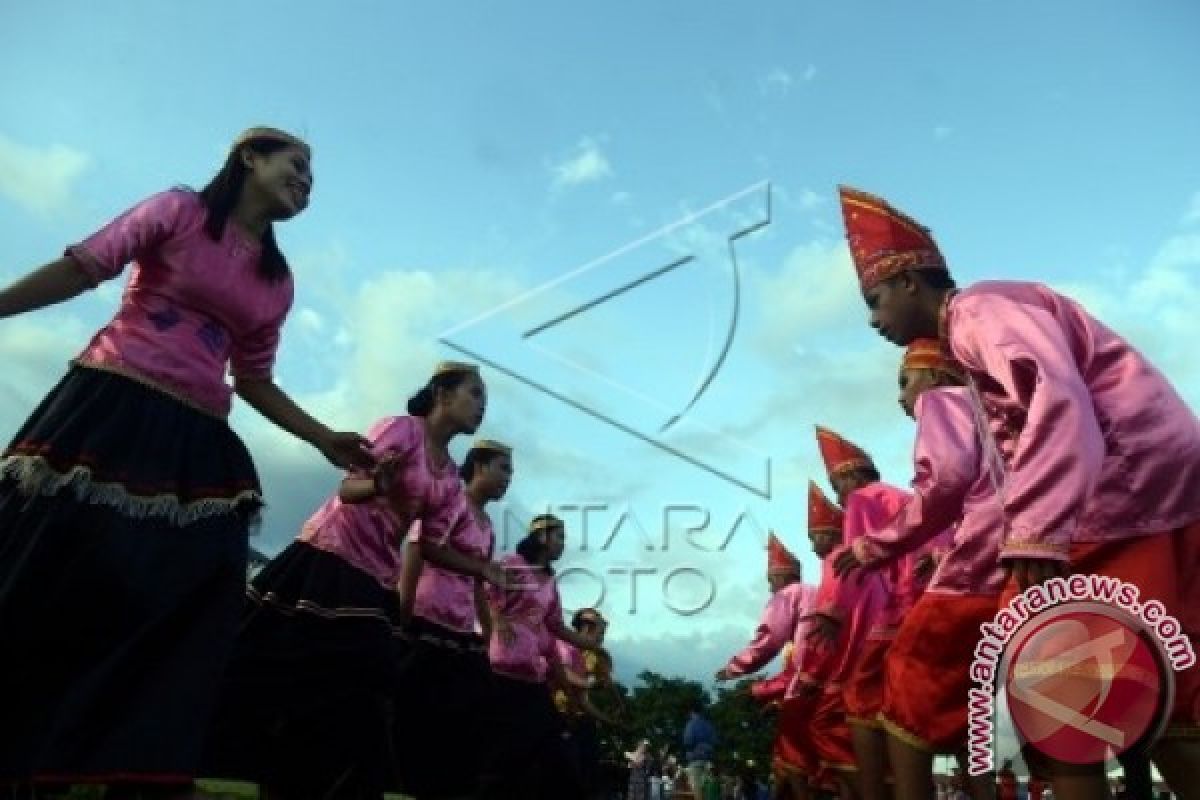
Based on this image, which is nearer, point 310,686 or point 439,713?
point 310,686

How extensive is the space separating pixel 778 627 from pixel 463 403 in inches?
227

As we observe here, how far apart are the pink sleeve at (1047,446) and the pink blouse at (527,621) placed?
5.69m

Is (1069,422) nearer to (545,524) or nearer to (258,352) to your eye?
(258,352)

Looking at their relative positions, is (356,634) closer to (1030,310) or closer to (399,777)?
(399,777)

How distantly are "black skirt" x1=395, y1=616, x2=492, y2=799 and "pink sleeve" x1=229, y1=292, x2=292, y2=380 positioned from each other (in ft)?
10.7

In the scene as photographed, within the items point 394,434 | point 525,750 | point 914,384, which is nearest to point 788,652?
point 525,750

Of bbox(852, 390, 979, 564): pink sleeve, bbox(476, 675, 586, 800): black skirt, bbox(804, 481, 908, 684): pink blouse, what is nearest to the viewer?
bbox(852, 390, 979, 564): pink sleeve

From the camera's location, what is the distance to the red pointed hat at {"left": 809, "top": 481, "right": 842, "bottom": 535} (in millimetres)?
10273

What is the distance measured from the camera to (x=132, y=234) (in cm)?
345

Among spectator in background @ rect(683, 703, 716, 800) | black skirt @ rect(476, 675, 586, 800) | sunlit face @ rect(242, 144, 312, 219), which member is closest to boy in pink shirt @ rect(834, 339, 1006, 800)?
sunlit face @ rect(242, 144, 312, 219)

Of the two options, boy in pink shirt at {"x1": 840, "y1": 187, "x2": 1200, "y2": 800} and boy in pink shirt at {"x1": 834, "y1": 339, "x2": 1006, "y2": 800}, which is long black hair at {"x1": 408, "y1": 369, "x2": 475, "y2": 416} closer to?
boy in pink shirt at {"x1": 834, "y1": 339, "x2": 1006, "y2": 800}

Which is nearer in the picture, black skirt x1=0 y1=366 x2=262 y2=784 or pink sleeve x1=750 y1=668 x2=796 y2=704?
black skirt x1=0 y1=366 x2=262 y2=784

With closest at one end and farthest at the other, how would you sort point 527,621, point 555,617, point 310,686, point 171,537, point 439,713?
point 171,537 < point 310,686 < point 439,713 < point 527,621 < point 555,617

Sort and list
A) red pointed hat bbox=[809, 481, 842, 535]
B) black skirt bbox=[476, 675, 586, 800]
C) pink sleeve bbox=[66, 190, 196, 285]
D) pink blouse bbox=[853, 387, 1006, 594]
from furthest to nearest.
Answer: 1. red pointed hat bbox=[809, 481, 842, 535]
2. black skirt bbox=[476, 675, 586, 800]
3. pink blouse bbox=[853, 387, 1006, 594]
4. pink sleeve bbox=[66, 190, 196, 285]
